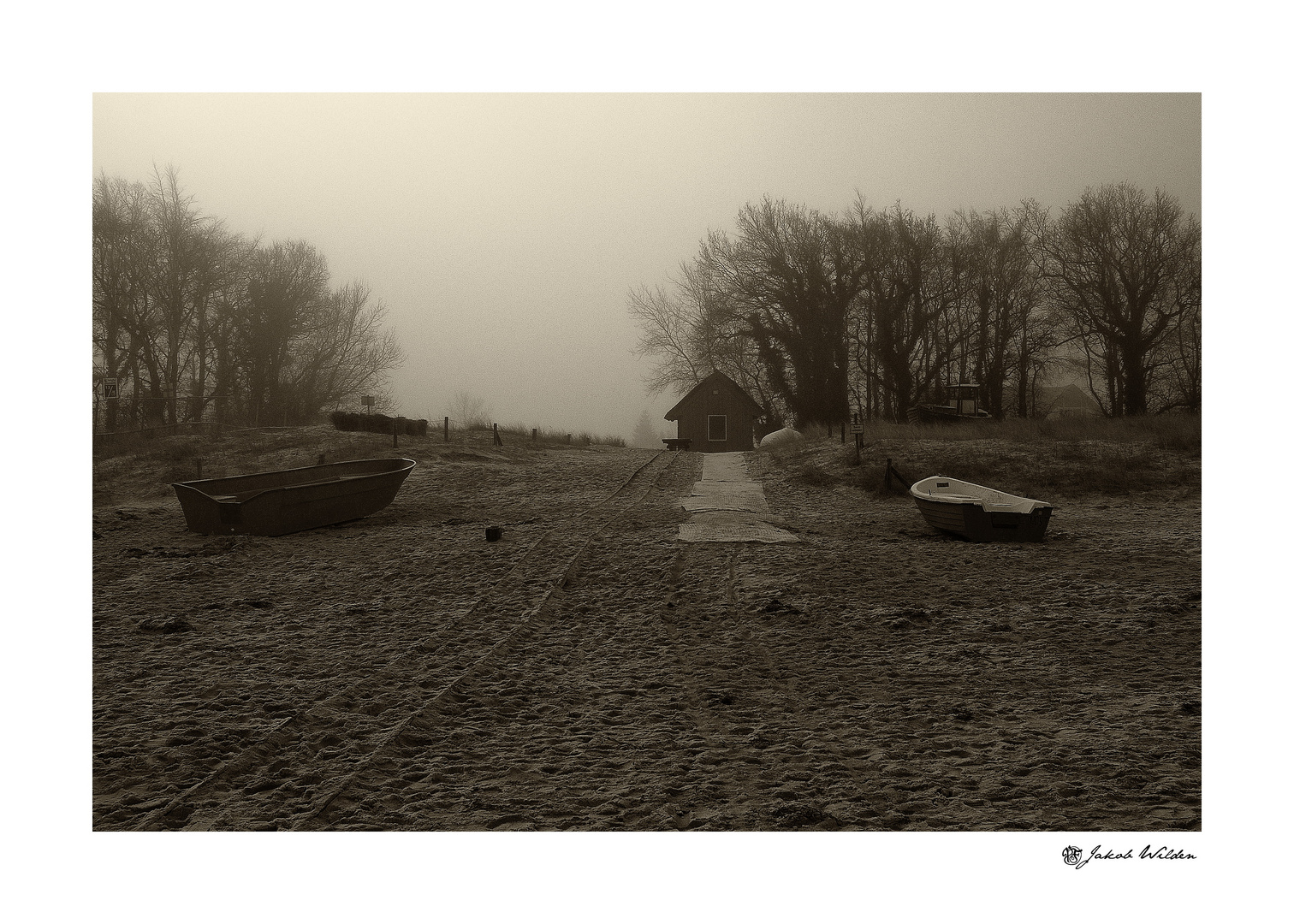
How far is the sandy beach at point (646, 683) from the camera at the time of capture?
10.8 ft

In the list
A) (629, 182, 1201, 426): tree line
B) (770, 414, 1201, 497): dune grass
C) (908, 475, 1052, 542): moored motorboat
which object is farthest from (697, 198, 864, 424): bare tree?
(908, 475, 1052, 542): moored motorboat

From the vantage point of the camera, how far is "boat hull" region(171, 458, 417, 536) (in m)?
10.0

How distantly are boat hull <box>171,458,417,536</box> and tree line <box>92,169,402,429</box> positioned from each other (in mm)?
4956

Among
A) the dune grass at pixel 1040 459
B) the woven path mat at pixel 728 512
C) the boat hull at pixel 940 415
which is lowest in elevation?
the woven path mat at pixel 728 512

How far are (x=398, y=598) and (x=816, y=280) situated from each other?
29671mm

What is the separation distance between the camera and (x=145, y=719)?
4.21m

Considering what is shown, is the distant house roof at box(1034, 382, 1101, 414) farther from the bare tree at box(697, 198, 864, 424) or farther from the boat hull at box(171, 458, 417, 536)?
the boat hull at box(171, 458, 417, 536)

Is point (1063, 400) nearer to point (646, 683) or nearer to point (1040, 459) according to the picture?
point (1040, 459)

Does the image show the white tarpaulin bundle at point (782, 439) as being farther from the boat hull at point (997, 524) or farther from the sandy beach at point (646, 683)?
the boat hull at point (997, 524)

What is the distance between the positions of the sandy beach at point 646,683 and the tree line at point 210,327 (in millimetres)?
9063

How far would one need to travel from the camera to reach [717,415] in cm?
3344

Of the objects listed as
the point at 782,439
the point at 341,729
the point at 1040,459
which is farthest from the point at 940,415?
the point at 341,729

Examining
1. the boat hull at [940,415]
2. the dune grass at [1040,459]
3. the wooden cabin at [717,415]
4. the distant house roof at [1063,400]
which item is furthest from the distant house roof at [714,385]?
the dune grass at [1040,459]

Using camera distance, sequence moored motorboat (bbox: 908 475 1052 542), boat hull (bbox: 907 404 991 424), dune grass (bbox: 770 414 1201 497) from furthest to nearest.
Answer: boat hull (bbox: 907 404 991 424) → dune grass (bbox: 770 414 1201 497) → moored motorboat (bbox: 908 475 1052 542)
